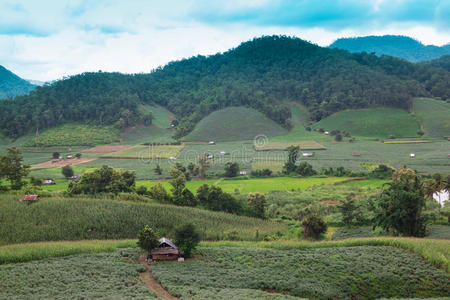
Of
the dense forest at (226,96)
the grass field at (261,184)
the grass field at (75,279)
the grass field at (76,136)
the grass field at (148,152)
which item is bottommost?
the grass field at (75,279)

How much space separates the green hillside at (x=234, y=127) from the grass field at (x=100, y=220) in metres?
79.1

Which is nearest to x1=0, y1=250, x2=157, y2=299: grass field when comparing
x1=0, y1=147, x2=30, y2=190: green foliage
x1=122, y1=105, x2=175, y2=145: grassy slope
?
x1=0, y1=147, x2=30, y2=190: green foliage

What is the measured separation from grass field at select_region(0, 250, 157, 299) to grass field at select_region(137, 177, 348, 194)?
1282 inches

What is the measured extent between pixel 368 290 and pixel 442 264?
24.0 ft

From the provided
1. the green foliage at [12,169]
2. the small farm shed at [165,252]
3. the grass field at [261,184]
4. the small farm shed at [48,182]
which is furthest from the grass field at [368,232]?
the small farm shed at [48,182]

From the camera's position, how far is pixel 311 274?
26781 millimetres

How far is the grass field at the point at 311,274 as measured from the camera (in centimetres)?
2470

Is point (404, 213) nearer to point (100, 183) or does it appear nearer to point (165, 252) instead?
point (165, 252)

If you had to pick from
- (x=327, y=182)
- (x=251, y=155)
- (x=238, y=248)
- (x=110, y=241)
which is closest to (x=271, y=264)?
(x=238, y=248)

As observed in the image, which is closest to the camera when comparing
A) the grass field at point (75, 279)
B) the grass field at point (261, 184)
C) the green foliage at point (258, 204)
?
the grass field at point (75, 279)

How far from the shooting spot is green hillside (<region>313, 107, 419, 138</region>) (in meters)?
119

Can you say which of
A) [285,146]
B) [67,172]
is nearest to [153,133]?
[285,146]

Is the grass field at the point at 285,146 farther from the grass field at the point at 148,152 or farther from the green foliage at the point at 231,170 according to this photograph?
the green foliage at the point at 231,170

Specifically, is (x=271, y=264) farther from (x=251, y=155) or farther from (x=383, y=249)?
(x=251, y=155)
